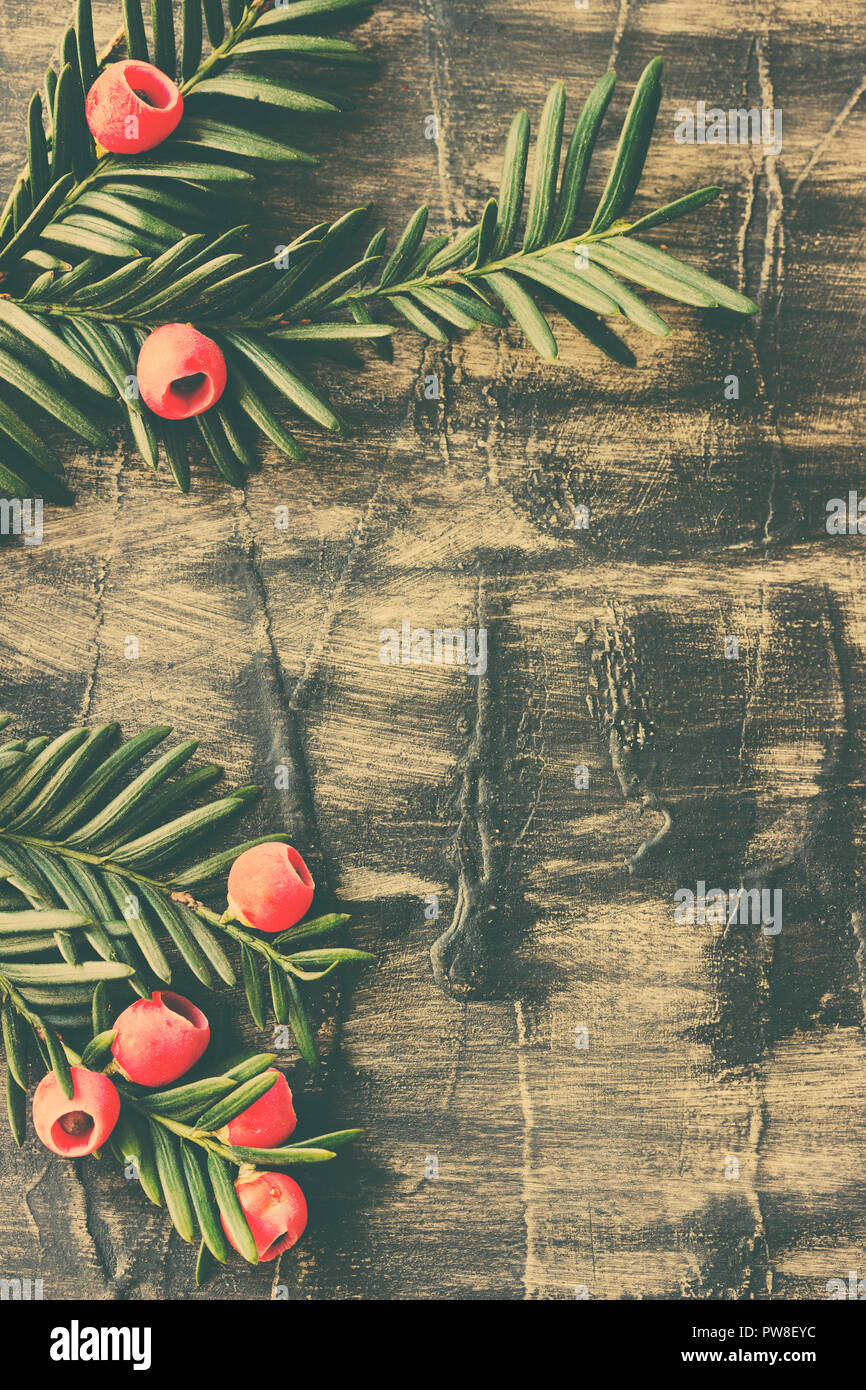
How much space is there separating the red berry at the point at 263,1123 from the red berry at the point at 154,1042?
9cm

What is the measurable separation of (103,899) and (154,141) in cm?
85

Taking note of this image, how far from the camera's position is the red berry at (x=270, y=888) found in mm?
1061

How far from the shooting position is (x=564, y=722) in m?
1.16

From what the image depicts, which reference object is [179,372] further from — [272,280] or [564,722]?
[564,722]

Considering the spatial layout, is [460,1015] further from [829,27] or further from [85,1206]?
[829,27]

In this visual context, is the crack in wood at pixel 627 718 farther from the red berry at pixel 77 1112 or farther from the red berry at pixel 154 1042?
the red berry at pixel 77 1112

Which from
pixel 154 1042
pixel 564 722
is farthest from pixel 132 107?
pixel 154 1042

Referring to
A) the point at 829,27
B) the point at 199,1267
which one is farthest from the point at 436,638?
the point at 829,27

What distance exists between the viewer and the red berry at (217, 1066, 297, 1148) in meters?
1.07

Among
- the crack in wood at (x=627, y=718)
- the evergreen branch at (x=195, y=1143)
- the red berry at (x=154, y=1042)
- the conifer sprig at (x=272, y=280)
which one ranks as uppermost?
the conifer sprig at (x=272, y=280)

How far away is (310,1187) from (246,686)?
60cm

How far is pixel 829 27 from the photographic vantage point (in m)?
1.15

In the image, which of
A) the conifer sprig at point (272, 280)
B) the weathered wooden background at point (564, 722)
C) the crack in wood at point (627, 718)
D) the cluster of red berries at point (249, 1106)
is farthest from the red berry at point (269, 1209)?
the conifer sprig at point (272, 280)

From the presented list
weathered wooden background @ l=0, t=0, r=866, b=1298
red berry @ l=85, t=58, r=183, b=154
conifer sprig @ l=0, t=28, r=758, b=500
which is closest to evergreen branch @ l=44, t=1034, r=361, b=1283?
weathered wooden background @ l=0, t=0, r=866, b=1298
